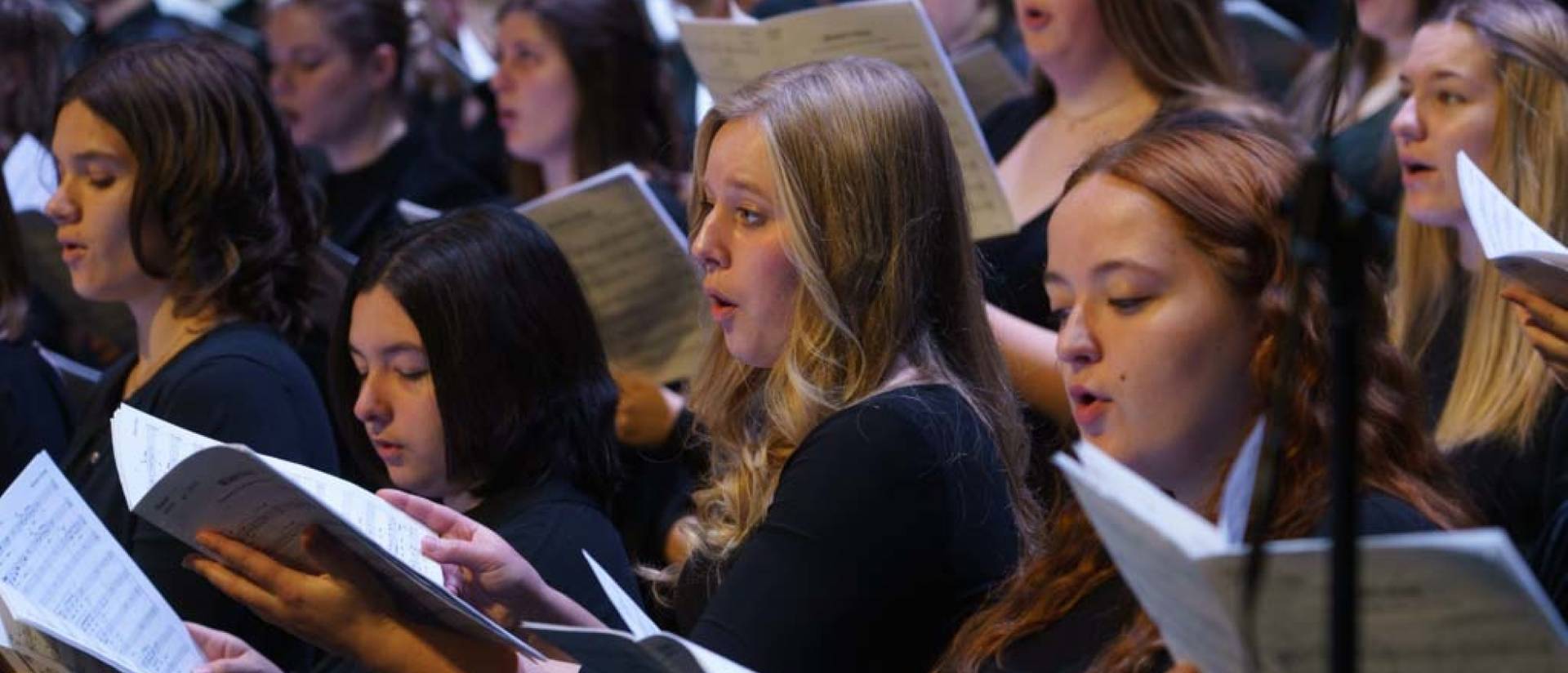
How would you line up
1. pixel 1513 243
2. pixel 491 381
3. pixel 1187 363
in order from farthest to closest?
pixel 491 381 → pixel 1513 243 → pixel 1187 363

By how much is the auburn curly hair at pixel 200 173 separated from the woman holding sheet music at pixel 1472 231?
1503mm

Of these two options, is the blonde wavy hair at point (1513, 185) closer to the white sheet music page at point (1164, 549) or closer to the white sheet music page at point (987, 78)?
the white sheet music page at point (987, 78)

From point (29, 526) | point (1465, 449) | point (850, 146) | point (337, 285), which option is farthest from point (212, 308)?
point (1465, 449)

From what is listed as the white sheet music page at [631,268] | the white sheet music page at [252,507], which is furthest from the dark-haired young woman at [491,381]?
the white sheet music page at [631,268]

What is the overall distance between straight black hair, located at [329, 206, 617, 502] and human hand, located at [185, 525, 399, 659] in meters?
0.41

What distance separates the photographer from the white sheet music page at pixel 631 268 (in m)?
3.03

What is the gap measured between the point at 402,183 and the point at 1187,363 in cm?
289

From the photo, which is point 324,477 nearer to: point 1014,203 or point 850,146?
point 850,146

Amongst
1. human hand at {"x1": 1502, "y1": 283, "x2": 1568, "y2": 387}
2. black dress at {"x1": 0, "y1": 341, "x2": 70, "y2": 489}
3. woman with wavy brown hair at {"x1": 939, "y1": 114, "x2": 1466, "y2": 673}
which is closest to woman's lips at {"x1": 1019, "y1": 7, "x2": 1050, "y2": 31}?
human hand at {"x1": 1502, "y1": 283, "x2": 1568, "y2": 387}

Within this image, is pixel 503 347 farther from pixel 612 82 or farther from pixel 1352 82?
→ pixel 1352 82

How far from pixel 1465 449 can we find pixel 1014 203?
750 mm

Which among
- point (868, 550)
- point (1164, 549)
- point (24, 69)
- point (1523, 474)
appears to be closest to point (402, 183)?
point (24, 69)

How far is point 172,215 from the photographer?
116 inches

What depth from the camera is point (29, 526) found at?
7.26 feet
